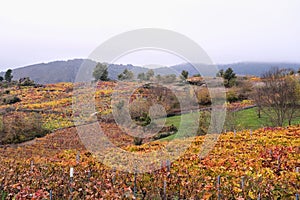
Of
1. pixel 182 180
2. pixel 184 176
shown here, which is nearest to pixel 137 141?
pixel 184 176

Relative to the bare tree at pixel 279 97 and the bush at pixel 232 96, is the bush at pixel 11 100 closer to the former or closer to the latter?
the bush at pixel 232 96

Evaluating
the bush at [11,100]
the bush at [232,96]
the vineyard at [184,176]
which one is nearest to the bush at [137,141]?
the vineyard at [184,176]

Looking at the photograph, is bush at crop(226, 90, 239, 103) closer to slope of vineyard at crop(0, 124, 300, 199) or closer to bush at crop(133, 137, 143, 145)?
bush at crop(133, 137, 143, 145)

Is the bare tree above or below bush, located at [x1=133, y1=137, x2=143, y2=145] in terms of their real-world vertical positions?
above

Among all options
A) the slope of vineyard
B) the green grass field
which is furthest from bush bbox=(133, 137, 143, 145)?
the slope of vineyard

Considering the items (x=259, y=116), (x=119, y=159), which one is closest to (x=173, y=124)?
(x=259, y=116)

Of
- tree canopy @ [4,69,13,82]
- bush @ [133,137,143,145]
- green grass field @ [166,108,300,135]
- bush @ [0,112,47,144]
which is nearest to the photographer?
bush @ [133,137,143,145]

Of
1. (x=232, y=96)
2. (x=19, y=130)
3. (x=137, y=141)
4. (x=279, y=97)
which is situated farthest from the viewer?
(x=232, y=96)

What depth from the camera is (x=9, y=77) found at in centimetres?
4106

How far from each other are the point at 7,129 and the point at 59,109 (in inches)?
298

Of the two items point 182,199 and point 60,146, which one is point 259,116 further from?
point 182,199

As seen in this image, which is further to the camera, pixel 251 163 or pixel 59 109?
pixel 59 109

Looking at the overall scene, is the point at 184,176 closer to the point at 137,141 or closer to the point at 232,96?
the point at 137,141

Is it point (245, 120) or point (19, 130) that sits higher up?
point (19, 130)
